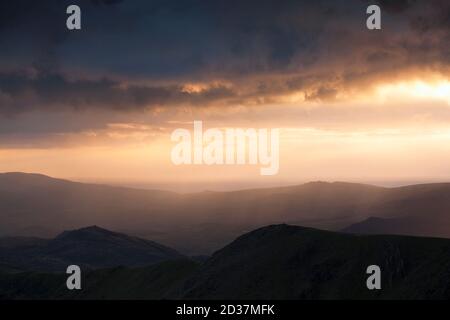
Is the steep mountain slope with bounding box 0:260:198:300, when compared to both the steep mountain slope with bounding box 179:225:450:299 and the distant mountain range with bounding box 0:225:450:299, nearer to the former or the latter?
the distant mountain range with bounding box 0:225:450:299

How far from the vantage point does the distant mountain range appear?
81.1 m

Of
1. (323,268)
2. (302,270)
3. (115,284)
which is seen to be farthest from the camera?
(115,284)

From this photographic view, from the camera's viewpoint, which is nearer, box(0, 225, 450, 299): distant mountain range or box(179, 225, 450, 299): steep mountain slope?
box(179, 225, 450, 299): steep mountain slope

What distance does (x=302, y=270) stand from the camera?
9019cm

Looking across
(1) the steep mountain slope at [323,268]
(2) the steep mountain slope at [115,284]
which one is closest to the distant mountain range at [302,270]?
(1) the steep mountain slope at [323,268]

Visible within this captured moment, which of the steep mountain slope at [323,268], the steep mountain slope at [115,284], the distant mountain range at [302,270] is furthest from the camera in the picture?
the steep mountain slope at [115,284]

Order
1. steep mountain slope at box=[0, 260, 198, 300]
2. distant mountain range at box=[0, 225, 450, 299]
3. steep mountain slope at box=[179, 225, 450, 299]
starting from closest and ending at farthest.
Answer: steep mountain slope at box=[179, 225, 450, 299] < distant mountain range at box=[0, 225, 450, 299] < steep mountain slope at box=[0, 260, 198, 300]

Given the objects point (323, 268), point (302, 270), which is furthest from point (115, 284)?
point (323, 268)

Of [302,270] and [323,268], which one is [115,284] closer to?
[302,270]

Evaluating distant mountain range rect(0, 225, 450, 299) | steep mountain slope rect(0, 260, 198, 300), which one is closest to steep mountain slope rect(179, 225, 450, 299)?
distant mountain range rect(0, 225, 450, 299)

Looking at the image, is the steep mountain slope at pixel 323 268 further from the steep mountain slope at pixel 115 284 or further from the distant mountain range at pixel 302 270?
the steep mountain slope at pixel 115 284

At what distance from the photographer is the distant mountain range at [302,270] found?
81125 millimetres

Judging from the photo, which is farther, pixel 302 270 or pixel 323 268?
pixel 302 270

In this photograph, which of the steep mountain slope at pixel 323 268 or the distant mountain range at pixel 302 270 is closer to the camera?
the steep mountain slope at pixel 323 268
